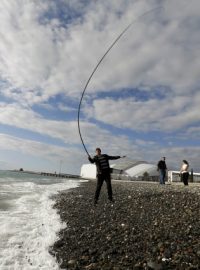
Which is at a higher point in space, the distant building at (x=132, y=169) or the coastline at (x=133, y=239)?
the distant building at (x=132, y=169)

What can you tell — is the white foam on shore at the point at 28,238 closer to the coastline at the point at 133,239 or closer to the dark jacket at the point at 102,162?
the coastline at the point at 133,239

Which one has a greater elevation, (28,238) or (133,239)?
(133,239)

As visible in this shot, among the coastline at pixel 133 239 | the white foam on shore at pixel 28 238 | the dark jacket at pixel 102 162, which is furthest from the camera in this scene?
the dark jacket at pixel 102 162

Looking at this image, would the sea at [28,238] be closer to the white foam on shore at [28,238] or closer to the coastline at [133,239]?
the white foam on shore at [28,238]

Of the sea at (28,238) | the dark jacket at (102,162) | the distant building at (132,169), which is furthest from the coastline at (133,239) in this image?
the distant building at (132,169)

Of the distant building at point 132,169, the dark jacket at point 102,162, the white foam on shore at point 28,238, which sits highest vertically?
the distant building at point 132,169

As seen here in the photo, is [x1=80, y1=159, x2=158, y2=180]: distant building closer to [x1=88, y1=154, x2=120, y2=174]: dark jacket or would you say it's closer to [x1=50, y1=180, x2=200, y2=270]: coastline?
[x1=88, y1=154, x2=120, y2=174]: dark jacket

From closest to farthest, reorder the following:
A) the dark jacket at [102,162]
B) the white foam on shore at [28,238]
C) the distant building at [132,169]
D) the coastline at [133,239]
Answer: the coastline at [133,239] → the white foam on shore at [28,238] → the dark jacket at [102,162] → the distant building at [132,169]

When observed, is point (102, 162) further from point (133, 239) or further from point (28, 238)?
point (133, 239)

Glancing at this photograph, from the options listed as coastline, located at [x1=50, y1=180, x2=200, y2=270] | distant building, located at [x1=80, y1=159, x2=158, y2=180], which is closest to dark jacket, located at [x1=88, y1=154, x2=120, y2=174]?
coastline, located at [x1=50, y1=180, x2=200, y2=270]

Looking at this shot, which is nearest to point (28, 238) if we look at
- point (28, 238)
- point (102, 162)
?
point (28, 238)

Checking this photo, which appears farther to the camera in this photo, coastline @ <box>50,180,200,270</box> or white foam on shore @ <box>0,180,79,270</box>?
white foam on shore @ <box>0,180,79,270</box>

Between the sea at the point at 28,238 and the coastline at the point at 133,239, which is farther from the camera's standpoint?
the sea at the point at 28,238

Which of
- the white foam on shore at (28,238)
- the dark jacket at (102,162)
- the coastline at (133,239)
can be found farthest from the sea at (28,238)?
the dark jacket at (102,162)
